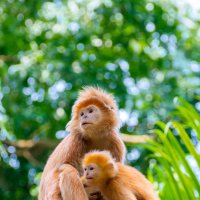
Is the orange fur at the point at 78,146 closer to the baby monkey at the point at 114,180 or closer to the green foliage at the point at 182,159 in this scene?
the baby monkey at the point at 114,180

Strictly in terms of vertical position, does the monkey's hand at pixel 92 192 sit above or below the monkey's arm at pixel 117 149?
below

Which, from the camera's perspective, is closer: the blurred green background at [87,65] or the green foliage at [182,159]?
the green foliage at [182,159]

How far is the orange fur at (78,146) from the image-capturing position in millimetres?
4023

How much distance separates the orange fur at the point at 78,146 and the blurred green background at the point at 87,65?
162 inches

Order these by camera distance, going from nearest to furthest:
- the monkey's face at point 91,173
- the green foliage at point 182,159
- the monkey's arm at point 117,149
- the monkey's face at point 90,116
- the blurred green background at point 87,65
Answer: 1. the green foliage at point 182,159
2. the monkey's face at point 91,173
3. the monkey's arm at point 117,149
4. the monkey's face at point 90,116
5. the blurred green background at point 87,65

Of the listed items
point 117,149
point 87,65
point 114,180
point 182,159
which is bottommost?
point 182,159

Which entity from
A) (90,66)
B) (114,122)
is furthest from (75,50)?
(114,122)

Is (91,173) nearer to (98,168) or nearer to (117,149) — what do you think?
(98,168)

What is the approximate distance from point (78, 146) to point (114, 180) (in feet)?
1.83

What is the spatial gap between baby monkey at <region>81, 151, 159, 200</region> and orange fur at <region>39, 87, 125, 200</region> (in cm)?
9

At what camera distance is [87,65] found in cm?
953

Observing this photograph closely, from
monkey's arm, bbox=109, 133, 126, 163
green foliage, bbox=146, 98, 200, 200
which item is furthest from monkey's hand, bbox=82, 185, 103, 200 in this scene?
green foliage, bbox=146, 98, 200, 200

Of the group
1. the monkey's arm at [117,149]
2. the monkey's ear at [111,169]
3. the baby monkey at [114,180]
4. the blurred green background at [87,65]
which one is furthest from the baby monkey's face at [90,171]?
the blurred green background at [87,65]

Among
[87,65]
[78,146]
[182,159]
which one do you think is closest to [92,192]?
[78,146]
